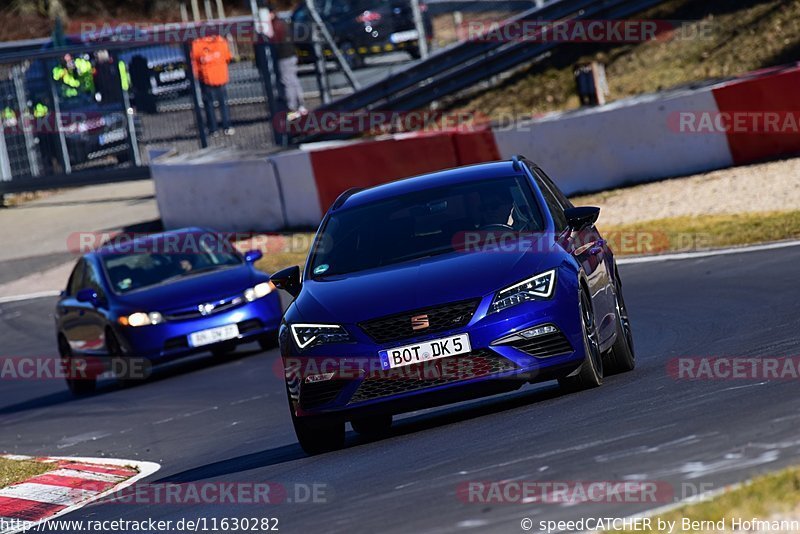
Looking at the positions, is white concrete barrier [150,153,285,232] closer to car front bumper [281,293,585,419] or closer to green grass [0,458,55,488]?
green grass [0,458,55,488]

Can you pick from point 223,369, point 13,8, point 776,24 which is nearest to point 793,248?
point 223,369

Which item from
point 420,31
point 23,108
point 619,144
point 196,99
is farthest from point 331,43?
point 619,144

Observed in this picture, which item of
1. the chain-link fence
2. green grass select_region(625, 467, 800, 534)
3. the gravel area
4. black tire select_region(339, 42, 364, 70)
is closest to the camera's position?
green grass select_region(625, 467, 800, 534)

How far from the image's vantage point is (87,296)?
16891 mm

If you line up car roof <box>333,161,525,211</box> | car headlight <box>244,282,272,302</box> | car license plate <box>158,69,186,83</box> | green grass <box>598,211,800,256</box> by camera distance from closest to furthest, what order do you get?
car roof <box>333,161,525,211</box> < car headlight <box>244,282,272,302</box> < green grass <box>598,211,800,256</box> < car license plate <box>158,69,186,83</box>

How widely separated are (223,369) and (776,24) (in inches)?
623

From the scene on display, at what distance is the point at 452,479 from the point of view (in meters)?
7.23

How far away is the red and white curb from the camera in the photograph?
30.2ft

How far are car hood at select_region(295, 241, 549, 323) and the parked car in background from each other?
24.1m

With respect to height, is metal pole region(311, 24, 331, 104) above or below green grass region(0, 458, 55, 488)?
above

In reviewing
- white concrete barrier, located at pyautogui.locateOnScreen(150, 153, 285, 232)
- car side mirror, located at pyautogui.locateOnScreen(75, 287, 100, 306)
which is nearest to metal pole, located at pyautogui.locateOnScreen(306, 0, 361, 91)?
white concrete barrier, located at pyautogui.locateOnScreen(150, 153, 285, 232)

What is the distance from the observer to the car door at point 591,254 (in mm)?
9578

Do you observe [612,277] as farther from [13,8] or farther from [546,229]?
[13,8]

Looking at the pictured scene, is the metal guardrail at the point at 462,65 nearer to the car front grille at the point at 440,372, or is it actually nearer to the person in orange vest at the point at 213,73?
the person in orange vest at the point at 213,73
